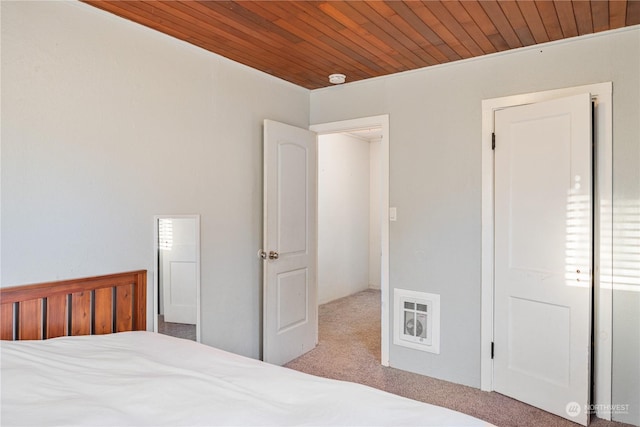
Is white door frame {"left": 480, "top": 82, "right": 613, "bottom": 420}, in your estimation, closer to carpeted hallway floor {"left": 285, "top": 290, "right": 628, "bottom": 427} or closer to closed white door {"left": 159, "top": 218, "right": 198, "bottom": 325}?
carpeted hallway floor {"left": 285, "top": 290, "right": 628, "bottom": 427}

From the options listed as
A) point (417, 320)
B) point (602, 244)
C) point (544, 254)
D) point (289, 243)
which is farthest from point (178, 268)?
point (602, 244)

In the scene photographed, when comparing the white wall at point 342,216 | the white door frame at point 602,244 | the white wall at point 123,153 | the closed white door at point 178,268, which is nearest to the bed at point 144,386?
the white wall at point 123,153

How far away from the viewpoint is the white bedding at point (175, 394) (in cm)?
118

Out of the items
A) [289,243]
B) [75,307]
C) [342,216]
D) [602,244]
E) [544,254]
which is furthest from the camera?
[342,216]

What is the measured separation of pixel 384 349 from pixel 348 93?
227 cm

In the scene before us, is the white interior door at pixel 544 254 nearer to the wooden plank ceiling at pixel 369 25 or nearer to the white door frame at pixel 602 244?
the white door frame at pixel 602 244

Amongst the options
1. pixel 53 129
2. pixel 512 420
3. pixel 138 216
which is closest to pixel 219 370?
pixel 138 216

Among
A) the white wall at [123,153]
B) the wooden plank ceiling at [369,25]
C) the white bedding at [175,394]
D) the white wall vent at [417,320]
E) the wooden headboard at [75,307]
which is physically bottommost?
the white wall vent at [417,320]

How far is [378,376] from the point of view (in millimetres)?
3092

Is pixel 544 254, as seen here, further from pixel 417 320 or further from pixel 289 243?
pixel 289 243

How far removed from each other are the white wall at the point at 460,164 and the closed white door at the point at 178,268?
161cm

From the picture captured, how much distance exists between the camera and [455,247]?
298 cm

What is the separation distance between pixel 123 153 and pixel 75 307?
0.89 metres

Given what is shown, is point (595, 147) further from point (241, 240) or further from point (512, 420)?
point (241, 240)
